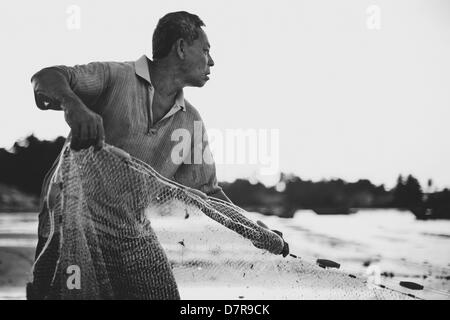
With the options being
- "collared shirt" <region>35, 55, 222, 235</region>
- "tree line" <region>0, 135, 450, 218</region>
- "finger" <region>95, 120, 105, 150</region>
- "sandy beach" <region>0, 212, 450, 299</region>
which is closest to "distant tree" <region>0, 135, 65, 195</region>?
"tree line" <region>0, 135, 450, 218</region>

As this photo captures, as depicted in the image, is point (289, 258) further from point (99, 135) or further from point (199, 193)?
point (99, 135)

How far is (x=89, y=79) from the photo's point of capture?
1559 mm

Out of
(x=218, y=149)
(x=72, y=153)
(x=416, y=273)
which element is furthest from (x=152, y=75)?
(x=416, y=273)

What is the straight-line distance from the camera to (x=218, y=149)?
2160 millimetres

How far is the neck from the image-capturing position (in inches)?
69.2

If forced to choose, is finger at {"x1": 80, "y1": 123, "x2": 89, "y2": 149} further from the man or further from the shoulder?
the shoulder

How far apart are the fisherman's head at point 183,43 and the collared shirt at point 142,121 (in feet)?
0.25

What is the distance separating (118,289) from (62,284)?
15 centimetres

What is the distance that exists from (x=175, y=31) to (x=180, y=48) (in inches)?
2.1

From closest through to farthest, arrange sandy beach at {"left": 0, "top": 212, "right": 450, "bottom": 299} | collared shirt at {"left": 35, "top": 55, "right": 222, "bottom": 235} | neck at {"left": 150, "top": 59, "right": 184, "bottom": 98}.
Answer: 1. collared shirt at {"left": 35, "top": 55, "right": 222, "bottom": 235}
2. neck at {"left": 150, "top": 59, "right": 184, "bottom": 98}
3. sandy beach at {"left": 0, "top": 212, "right": 450, "bottom": 299}

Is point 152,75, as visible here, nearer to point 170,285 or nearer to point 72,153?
point 72,153

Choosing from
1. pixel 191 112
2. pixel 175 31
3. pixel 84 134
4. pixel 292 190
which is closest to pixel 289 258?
pixel 292 190

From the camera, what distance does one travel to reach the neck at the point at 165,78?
1.76 meters

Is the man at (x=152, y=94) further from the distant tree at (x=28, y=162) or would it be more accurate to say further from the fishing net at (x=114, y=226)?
the distant tree at (x=28, y=162)
